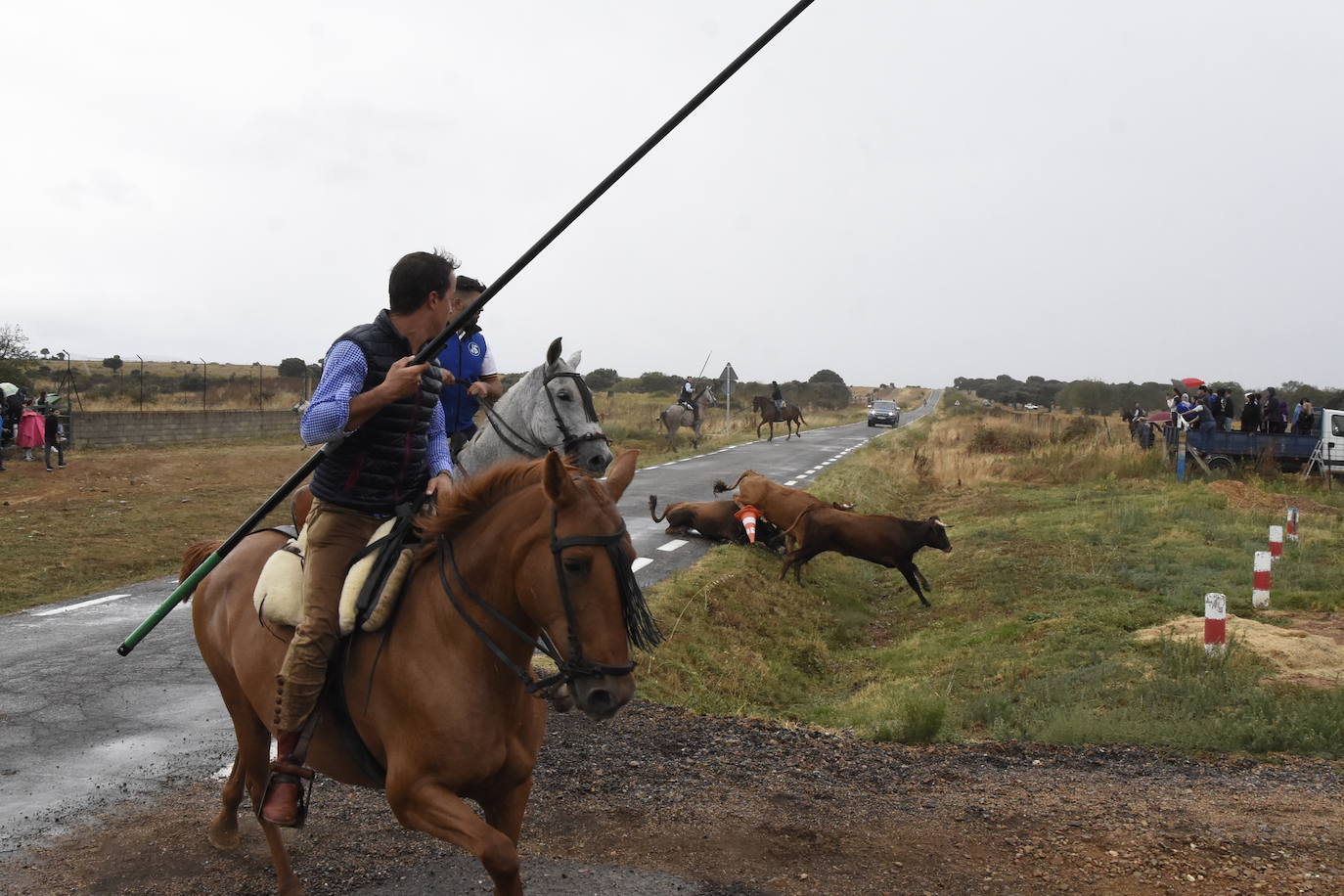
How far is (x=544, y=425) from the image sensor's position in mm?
6762

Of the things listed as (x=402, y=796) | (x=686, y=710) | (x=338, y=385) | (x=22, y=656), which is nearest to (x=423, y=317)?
(x=338, y=385)

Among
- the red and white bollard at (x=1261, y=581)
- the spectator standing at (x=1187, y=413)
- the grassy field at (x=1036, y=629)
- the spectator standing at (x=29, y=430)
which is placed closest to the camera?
the grassy field at (x=1036, y=629)

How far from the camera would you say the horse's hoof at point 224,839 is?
4.89 metres

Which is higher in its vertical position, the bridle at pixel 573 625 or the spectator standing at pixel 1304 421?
the spectator standing at pixel 1304 421

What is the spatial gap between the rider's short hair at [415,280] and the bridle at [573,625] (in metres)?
1.12

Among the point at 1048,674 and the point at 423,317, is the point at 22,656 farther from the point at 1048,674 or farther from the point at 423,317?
the point at 1048,674

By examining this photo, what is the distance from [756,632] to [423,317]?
807 cm

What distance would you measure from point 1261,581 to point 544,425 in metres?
8.82

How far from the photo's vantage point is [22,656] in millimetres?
8234

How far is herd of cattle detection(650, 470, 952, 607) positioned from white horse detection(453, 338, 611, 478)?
7.33 m

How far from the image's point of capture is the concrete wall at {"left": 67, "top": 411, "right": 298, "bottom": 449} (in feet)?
88.3

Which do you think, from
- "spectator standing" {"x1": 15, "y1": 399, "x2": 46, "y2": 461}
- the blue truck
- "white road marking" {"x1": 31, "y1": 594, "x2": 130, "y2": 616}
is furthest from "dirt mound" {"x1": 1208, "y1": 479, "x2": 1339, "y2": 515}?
"spectator standing" {"x1": 15, "y1": 399, "x2": 46, "y2": 461}

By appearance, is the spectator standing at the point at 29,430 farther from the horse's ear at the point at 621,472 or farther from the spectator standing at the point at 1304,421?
the spectator standing at the point at 1304,421

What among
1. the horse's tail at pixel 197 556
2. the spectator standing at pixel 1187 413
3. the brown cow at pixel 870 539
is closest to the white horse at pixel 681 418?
the spectator standing at pixel 1187 413
